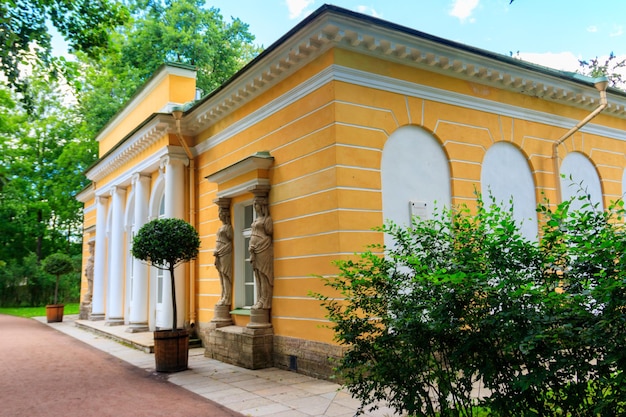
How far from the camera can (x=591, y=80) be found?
10.9 m

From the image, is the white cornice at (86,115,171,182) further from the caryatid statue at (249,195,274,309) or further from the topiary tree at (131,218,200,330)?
the caryatid statue at (249,195,274,309)

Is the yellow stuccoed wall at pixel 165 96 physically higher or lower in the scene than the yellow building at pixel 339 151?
higher

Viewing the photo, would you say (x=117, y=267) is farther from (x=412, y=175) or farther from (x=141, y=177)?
(x=412, y=175)

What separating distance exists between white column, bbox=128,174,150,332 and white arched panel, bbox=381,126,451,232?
26.7 ft

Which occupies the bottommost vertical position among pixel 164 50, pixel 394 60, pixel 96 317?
pixel 96 317

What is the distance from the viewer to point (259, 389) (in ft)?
22.8

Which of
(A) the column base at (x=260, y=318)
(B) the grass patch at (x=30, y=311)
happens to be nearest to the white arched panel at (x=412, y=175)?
(A) the column base at (x=260, y=318)

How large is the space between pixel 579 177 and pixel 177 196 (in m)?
9.47

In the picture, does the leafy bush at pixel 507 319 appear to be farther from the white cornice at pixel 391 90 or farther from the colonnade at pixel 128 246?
the colonnade at pixel 128 246

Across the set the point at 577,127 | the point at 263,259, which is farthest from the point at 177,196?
the point at 577,127

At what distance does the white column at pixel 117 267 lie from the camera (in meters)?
15.6

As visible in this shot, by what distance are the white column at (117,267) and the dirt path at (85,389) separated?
3.76 metres

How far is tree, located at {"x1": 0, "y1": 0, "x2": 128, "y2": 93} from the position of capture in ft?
26.5

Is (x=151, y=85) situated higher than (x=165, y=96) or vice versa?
(x=151, y=85)
